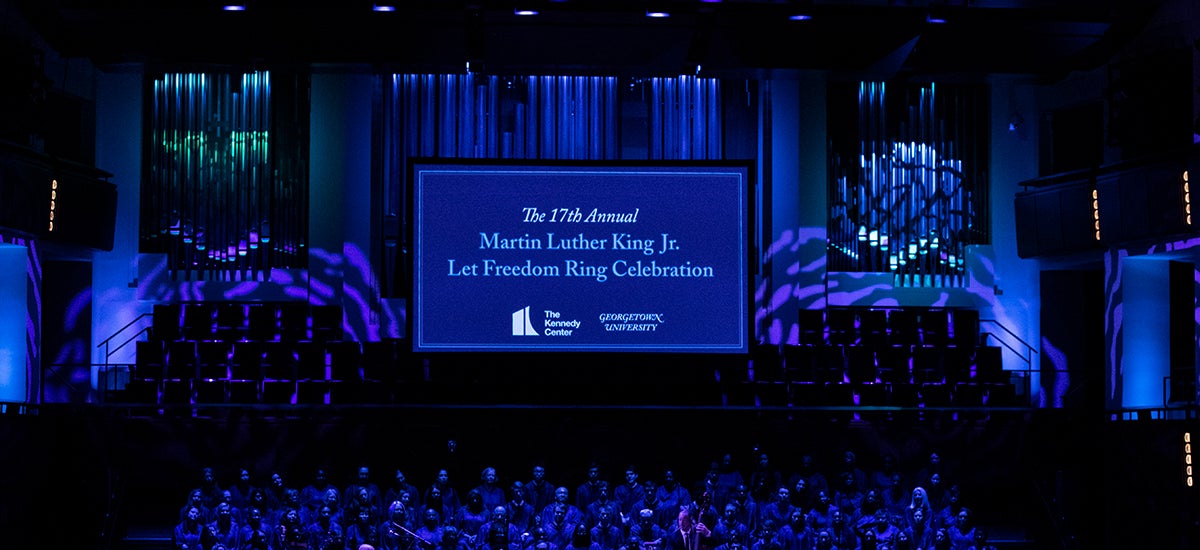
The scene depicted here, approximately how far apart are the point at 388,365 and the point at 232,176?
271 centimetres

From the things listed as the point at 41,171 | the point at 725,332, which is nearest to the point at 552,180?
the point at 725,332

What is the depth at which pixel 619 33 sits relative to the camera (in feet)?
48.1

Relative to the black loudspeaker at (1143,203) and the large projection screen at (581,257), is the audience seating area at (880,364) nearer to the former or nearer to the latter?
the large projection screen at (581,257)

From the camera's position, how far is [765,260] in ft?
53.4

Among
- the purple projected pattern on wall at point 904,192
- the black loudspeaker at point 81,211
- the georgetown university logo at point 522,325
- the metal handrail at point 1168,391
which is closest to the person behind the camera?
the metal handrail at point 1168,391

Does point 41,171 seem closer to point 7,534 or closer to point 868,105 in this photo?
point 7,534

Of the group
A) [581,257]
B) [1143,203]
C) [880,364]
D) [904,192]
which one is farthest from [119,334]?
[1143,203]

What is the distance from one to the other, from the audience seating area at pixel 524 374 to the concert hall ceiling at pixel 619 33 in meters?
2.55

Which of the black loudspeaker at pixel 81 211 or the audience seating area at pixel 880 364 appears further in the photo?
the audience seating area at pixel 880 364

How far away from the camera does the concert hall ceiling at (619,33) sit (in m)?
13.8

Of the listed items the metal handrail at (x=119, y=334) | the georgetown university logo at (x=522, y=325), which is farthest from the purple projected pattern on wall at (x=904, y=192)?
the metal handrail at (x=119, y=334)

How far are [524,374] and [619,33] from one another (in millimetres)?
3117

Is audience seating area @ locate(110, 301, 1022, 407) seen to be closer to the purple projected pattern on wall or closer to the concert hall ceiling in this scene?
the purple projected pattern on wall

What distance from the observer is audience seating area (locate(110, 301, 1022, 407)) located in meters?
14.6
